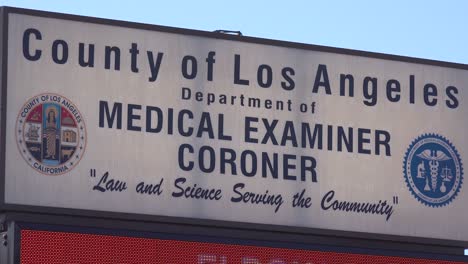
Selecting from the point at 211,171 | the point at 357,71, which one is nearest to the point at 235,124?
the point at 211,171

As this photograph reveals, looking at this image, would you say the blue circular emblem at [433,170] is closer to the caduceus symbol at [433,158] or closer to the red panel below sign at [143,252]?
the caduceus symbol at [433,158]

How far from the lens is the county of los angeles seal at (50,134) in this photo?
43.5 feet

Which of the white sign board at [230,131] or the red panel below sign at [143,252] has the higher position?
the white sign board at [230,131]

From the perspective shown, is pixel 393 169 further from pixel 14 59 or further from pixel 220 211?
pixel 14 59

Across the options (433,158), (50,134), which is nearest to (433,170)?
(433,158)

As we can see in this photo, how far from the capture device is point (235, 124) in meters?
14.1

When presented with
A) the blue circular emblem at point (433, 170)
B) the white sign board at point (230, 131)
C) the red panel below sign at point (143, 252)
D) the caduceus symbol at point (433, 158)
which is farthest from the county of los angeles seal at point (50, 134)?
the caduceus symbol at point (433, 158)

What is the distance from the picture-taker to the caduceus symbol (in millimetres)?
14820

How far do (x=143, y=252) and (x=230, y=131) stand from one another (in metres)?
1.53

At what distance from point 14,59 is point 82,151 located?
949mm

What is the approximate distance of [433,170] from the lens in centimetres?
1482

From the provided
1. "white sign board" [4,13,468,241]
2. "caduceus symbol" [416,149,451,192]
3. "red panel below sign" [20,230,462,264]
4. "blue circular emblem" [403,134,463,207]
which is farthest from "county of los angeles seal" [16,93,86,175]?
"caduceus symbol" [416,149,451,192]

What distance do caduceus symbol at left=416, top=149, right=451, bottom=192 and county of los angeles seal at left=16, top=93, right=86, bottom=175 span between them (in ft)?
10.9

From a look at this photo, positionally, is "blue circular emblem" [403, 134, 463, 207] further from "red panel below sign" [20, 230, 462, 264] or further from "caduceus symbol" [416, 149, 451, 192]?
"red panel below sign" [20, 230, 462, 264]
